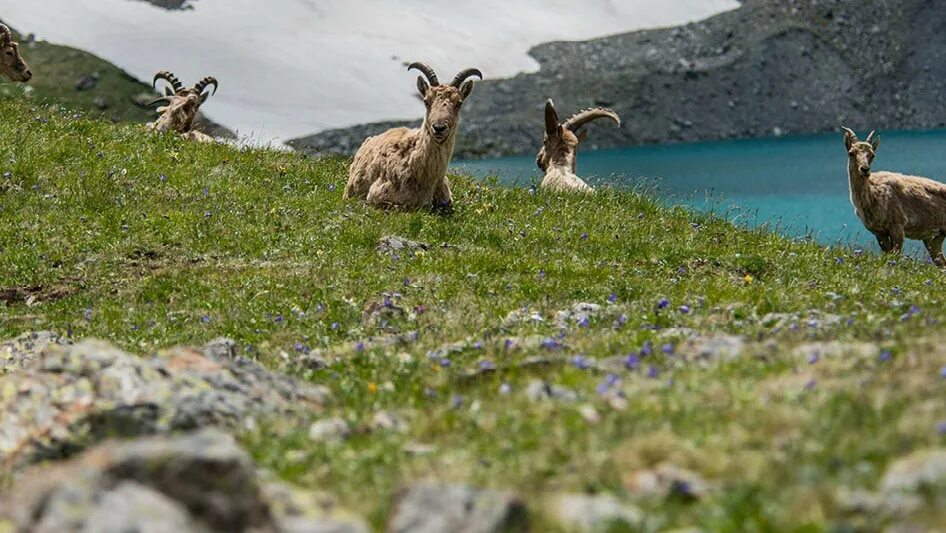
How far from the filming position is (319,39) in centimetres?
13888

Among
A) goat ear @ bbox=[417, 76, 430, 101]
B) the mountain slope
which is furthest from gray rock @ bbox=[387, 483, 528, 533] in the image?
the mountain slope

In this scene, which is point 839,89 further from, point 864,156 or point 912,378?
point 912,378

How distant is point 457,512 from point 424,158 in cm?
1469

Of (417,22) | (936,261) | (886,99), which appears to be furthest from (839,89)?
(936,261)

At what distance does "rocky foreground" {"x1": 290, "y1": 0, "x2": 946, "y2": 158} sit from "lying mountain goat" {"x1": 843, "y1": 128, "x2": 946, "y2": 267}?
86096 millimetres

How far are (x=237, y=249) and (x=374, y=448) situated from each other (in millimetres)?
10974

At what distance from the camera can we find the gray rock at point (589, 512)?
165 inches

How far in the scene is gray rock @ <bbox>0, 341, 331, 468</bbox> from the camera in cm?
595

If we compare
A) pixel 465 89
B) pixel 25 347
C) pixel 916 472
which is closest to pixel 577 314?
pixel 25 347

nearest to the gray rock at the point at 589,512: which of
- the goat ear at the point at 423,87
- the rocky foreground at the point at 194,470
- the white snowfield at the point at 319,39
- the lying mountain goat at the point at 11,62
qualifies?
the rocky foreground at the point at 194,470

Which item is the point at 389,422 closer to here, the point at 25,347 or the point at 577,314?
the point at 577,314

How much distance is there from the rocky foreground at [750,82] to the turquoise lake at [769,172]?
8.41m

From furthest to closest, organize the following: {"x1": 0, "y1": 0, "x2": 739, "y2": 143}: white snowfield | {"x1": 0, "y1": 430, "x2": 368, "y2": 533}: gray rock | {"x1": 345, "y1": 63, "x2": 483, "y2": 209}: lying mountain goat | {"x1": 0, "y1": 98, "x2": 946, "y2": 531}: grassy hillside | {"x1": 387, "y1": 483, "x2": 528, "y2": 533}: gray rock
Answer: {"x1": 0, "y1": 0, "x2": 739, "y2": 143}: white snowfield < {"x1": 345, "y1": 63, "x2": 483, "y2": 209}: lying mountain goat < {"x1": 0, "y1": 98, "x2": 946, "y2": 531}: grassy hillside < {"x1": 387, "y1": 483, "x2": 528, "y2": 533}: gray rock < {"x1": 0, "y1": 430, "x2": 368, "y2": 533}: gray rock

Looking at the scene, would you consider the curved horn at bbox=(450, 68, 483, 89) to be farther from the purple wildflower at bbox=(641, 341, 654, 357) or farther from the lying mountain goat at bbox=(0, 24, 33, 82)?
the lying mountain goat at bbox=(0, 24, 33, 82)
